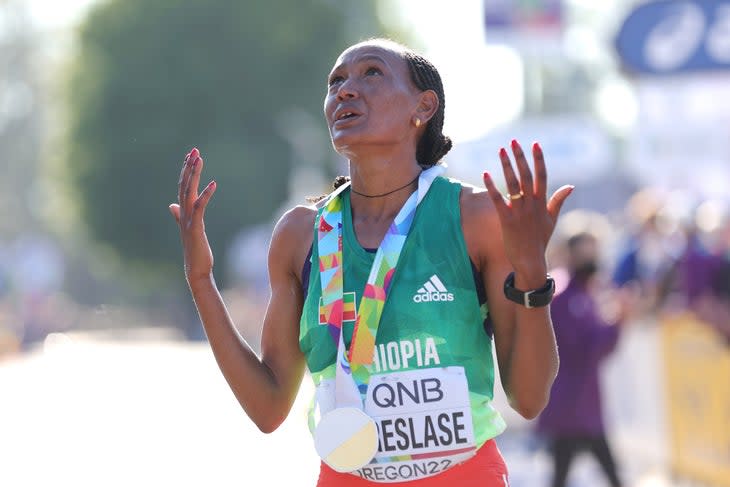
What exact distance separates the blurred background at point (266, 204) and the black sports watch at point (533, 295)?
12.2 feet

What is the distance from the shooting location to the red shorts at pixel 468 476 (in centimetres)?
402

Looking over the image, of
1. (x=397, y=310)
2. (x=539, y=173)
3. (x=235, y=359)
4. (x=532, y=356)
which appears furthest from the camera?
(x=235, y=359)

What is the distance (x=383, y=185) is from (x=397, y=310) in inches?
16.6

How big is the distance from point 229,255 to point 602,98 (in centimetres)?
3332

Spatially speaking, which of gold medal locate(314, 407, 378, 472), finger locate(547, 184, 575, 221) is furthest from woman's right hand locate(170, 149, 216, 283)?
finger locate(547, 184, 575, 221)

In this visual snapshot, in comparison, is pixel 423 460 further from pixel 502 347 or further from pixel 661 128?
pixel 661 128

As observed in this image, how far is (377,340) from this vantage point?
160 inches

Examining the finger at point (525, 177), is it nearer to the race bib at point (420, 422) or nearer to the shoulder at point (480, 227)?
the shoulder at point (480, 227)

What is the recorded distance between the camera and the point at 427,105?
171 inches

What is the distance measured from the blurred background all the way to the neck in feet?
10.4

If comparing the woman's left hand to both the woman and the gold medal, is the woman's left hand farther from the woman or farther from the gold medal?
the gold medal

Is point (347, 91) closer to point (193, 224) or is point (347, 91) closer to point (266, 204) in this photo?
point (193, 224)

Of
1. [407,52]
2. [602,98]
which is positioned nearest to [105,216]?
[602,98]

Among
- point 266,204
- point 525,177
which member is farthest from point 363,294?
point 266,204
